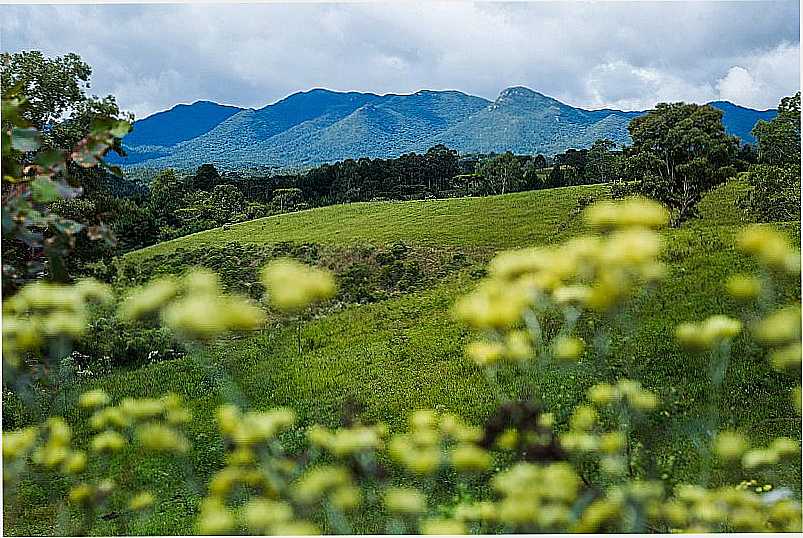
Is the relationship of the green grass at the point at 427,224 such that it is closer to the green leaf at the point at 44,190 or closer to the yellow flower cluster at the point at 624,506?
the yellow flower cluster at the point at 624,506

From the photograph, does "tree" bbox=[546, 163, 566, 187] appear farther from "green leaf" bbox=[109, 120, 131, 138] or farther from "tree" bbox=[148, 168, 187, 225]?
"green leaf" bbox=[109, 120, 131, 138]

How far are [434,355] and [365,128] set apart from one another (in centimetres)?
111

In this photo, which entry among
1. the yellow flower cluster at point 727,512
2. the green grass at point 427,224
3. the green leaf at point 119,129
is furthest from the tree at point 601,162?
the green leaf at point 119,129

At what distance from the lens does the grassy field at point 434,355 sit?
2.28 metres

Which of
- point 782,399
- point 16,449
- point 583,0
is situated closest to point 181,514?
point 16,449

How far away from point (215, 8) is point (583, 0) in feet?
4.20

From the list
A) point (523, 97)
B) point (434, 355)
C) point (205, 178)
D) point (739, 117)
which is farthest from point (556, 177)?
point (205, 178)

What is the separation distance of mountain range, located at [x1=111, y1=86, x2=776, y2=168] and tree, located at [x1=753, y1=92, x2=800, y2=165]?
64 millimetres

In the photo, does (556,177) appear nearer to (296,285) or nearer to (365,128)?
(365,128)

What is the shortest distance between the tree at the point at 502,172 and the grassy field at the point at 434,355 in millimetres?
63

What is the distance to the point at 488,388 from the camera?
2.54m

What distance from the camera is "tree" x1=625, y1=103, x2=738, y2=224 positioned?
10.0ft

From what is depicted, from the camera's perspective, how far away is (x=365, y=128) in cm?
324

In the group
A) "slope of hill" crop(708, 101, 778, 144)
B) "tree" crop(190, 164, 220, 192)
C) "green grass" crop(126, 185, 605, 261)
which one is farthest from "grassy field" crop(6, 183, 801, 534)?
"slope of hill" crop(708, 101, 778, 144)
